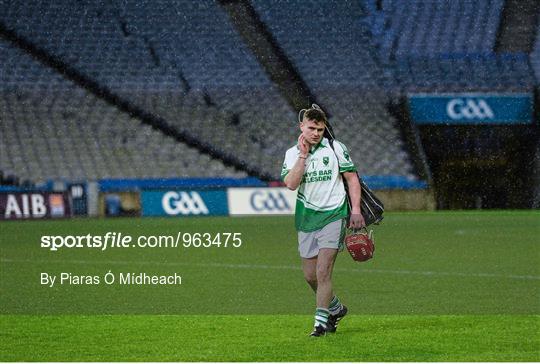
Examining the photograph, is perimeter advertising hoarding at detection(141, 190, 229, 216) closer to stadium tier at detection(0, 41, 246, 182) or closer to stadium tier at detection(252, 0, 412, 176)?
stadium tier at detection(0, 41, 246, 182)

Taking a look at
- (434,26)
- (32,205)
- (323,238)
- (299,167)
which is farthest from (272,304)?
(434,26)

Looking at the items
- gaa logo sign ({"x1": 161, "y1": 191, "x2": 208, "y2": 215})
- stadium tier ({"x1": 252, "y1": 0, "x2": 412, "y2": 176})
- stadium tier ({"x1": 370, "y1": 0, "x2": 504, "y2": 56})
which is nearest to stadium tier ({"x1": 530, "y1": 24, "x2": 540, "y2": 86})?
stadium tier ({"x1": 370, "y1": 0, "x2": 504, "y2": 56})

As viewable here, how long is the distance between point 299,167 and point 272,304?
3.61 metres

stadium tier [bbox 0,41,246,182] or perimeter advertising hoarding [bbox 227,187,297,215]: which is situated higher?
stadium tier [bbox 0,41,246,182]

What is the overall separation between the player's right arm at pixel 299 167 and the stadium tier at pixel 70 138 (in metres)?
22.8

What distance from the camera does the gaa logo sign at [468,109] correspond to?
30.9m

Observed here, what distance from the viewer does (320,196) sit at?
710 centimetres

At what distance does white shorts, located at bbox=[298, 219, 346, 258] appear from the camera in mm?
7219

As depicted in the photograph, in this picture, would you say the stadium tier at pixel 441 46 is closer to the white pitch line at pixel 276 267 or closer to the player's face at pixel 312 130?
the white pitch line at pixel 276 267

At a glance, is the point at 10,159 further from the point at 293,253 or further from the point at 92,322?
the point at 92,322

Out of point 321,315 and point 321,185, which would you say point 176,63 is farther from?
point 321,185

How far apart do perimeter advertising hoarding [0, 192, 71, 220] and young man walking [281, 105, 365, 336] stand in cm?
1883

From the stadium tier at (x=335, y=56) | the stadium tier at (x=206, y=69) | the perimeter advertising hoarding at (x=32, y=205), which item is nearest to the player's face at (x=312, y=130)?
the perimeter advertising hoarding at (x=32, y=205)

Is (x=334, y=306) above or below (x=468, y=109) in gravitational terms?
below
